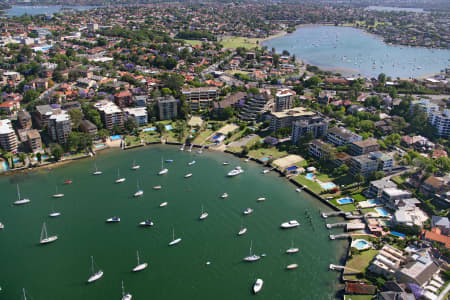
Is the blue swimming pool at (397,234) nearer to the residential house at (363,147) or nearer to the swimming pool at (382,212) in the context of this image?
the swimming pool at (382,212)

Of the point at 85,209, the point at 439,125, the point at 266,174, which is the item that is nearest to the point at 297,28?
the point at 439,125

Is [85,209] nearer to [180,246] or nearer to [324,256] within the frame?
[180,246]

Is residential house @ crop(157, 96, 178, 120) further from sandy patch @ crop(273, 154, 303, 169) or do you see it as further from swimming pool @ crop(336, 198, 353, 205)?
swimming pool @ crop(336, 198, 353, 205)

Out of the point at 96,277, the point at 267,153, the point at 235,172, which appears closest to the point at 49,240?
the point at 96,277

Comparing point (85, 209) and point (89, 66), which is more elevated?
point (89, 66)

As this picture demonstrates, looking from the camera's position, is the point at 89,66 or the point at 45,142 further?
the point at 89,66

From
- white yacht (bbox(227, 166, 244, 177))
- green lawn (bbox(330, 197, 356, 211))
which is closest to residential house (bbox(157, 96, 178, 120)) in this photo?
white yacht (bbox(227, 166, 244, 177))
